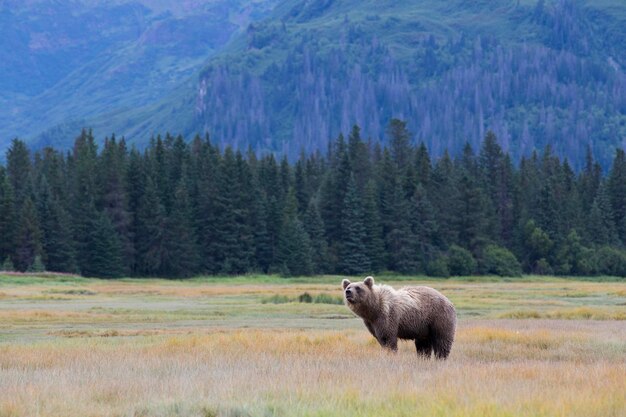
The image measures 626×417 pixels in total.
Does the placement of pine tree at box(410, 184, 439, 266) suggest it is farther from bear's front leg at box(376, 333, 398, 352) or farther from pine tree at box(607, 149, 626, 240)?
bear's front leg at box(376, 333, 398, 352)

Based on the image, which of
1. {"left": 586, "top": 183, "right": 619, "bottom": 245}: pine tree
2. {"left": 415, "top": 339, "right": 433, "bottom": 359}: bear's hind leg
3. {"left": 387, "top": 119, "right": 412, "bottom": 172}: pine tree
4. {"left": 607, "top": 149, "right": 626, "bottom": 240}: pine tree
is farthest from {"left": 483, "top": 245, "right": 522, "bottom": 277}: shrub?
{"left": 415, "top": 339, "right": 433, "bottom": 359}: bear's hind leg

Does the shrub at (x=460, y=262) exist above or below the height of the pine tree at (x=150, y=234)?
below

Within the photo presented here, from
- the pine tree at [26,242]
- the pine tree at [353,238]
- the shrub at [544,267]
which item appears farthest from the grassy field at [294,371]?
the shrub at [544,267]

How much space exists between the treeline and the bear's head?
2960 inches

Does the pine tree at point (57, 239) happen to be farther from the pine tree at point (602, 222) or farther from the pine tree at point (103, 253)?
the pine tree at point (602, 222)

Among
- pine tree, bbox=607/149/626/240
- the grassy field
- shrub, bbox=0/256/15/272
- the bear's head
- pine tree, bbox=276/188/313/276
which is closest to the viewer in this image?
the grassy field

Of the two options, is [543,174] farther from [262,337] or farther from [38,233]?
[262,337]

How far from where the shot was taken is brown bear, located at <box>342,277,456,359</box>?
73.8 ft

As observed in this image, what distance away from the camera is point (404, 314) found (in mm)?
22938

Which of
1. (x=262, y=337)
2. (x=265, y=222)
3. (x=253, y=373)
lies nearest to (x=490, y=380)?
(x=253, y=373)

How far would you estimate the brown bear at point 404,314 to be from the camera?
2248 centimetres

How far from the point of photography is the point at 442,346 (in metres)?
23.5

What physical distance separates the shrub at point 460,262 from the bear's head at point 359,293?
8738 cm

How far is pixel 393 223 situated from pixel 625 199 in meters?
38.4
